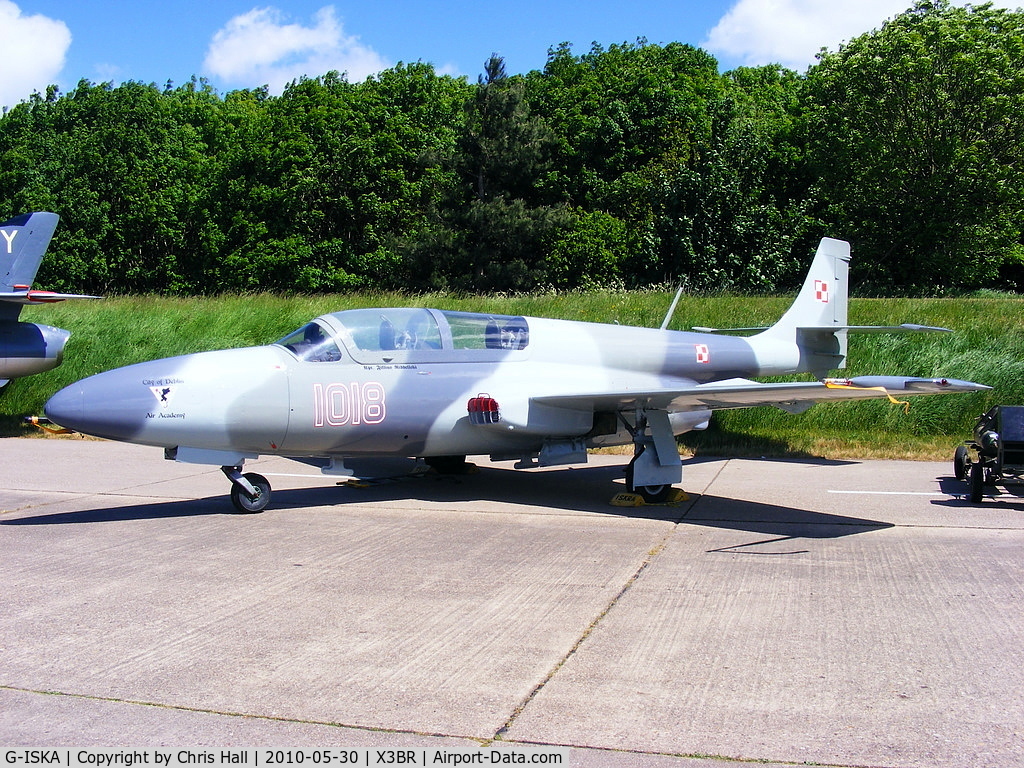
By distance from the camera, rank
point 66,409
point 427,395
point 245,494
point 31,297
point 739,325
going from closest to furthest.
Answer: point 66,409 → point 245,494 → point 427,395 → point 31,297 → point 739,325

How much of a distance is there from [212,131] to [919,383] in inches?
2241

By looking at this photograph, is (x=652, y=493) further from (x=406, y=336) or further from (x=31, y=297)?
(x=31, y=297)

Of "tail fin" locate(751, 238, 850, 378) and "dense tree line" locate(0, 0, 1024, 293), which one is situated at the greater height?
"dense tree line" locate(0, 0, 1024, 293)

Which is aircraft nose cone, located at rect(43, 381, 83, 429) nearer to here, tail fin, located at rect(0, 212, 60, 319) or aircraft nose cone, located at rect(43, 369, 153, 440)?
aircraft nose cone, located at rect(43, 369, 153, 440)

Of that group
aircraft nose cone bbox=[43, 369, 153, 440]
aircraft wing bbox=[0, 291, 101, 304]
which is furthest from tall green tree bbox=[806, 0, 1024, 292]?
aircraft nose cone bbox=[43, 369, 153, 440]

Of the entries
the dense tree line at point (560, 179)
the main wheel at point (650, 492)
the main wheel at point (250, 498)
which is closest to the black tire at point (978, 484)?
the main wheel at point (650, 492)

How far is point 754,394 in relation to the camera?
8836mm

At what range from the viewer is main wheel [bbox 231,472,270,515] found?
9.09 meters

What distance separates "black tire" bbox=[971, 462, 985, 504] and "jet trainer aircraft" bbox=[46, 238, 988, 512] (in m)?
1.96

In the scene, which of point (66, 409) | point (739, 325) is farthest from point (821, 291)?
point (66, 409)

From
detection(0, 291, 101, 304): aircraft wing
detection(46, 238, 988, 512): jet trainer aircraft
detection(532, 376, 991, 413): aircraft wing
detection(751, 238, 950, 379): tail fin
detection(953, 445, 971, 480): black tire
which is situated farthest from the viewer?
detection(0, 291, 101, 304): aircraft wing

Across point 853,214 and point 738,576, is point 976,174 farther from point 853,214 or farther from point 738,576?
point 738,576

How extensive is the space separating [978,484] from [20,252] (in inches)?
566

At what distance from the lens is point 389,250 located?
45938mm
